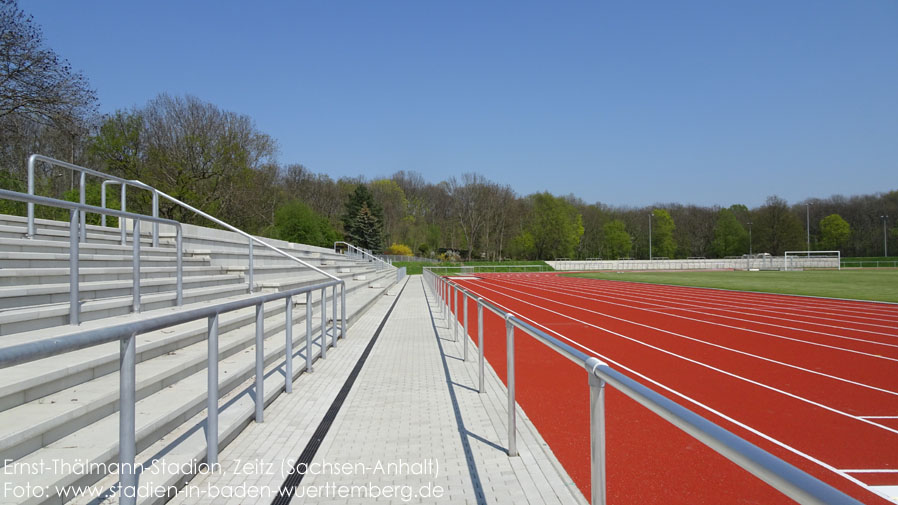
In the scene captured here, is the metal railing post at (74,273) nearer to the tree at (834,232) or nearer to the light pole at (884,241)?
the light pole at (884,241)

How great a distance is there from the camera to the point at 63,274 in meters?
6.03

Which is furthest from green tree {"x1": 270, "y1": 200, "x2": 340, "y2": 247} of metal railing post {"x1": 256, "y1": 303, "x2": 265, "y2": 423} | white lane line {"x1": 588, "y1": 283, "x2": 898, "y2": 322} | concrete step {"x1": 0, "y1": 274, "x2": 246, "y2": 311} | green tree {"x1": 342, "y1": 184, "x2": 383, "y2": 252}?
metal railing post {"x1": 256, "y1": 303, "x2": 265, "y2": 423}

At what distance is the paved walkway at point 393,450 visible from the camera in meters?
3.60

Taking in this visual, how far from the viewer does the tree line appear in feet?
56.9

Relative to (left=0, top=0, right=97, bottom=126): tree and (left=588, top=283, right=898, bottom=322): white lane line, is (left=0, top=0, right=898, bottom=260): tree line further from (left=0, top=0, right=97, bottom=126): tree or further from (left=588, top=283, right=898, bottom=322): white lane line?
(left=588, top=283, right=898, bottom=322): white lane line

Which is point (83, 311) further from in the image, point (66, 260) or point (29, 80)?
point (29, 80)

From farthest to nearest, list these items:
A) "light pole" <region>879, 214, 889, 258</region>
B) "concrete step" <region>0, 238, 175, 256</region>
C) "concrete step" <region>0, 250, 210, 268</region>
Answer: "light pole" <region>879, 214, 889, 258</region>, "concrete step" <region>0, 238, 175, 256</region>, "concrete step" <region>0, 250, 210, 268</region>

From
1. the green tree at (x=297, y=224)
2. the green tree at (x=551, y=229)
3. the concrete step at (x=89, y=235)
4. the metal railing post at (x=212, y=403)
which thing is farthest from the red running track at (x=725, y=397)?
the green tree at (x=551, y=229)

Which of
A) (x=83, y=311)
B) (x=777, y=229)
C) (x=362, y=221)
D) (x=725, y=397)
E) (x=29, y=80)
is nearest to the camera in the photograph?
(x=83, y=311)

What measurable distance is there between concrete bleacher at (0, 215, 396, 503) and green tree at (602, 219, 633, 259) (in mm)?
93897

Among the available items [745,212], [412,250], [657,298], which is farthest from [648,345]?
[745,212]

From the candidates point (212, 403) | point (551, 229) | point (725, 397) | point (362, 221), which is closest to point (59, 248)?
point (212, 403)

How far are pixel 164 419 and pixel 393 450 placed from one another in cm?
170

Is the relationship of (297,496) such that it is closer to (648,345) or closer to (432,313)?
(648,345)
